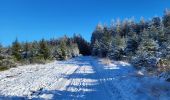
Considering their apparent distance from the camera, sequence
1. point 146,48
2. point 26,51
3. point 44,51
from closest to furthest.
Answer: point 146,48 < point 26,51 < point 44,51

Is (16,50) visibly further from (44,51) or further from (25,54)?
(44,51)

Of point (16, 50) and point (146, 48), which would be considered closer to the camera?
point (146, 48)

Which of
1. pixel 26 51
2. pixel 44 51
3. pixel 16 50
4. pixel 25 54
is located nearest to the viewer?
pixel 16 50

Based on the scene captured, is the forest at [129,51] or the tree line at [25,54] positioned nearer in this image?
the forest at [129,51]

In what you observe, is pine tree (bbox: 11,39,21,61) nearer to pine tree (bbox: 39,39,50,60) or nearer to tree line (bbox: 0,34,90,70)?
tree line (bbox: 0,34,90,70)

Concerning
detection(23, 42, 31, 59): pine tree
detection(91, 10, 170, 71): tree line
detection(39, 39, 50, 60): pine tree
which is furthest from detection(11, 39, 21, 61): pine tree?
detection(91, 10, 170, 71): tree line

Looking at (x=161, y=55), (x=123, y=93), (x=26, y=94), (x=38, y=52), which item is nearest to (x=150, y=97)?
(x=123, y=93)

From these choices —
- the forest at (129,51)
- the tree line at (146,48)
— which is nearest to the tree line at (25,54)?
the forest at (129,51)

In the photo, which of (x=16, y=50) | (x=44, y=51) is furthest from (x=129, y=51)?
(x=44, y=51)

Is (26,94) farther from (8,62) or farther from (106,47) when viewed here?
(106,47)

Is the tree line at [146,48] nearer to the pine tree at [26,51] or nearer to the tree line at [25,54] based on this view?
the tree line at [25,54]

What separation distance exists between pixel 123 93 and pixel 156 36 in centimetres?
2863

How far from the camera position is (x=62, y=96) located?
45.5 ft

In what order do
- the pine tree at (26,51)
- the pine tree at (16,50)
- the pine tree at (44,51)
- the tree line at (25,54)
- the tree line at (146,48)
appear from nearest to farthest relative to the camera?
1. the tree line at (146,48)
2. the tree line at (25,54)
3. the pine tree at (16,50)
4. the pine tree at (26,51)
5. the pine tree at (44,51)
